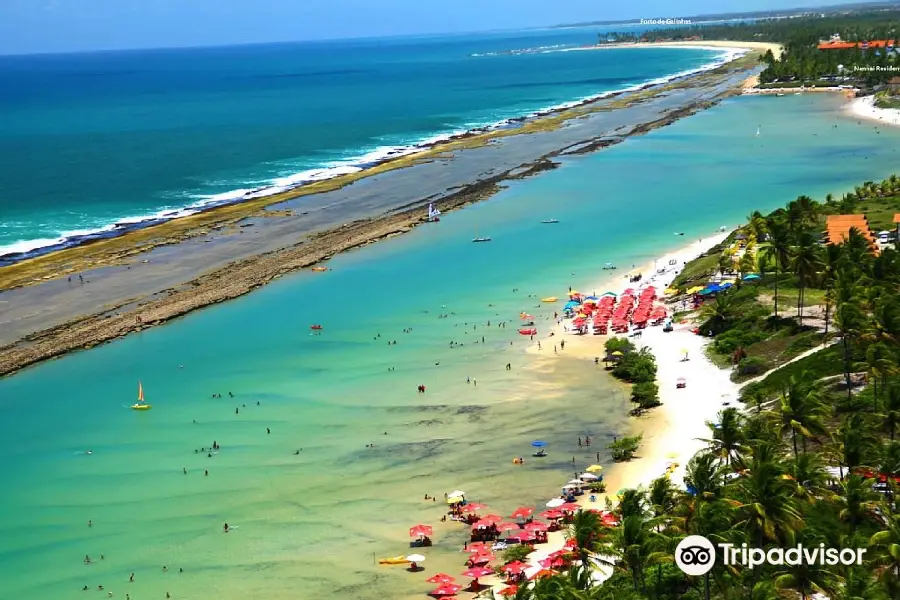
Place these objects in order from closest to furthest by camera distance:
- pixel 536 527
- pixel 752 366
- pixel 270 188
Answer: pixel 536 527, pixel 752 366, pixel 270 188

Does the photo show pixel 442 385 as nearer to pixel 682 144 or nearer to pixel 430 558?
pixel 430 558

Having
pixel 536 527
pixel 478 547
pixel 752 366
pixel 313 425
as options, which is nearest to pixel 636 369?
pixel 752 366

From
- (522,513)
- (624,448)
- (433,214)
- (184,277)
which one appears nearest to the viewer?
Answer: (522,513)

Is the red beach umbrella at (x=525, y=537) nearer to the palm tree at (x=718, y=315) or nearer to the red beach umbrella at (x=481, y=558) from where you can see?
the red beach umbrella at (x=481, y=558)

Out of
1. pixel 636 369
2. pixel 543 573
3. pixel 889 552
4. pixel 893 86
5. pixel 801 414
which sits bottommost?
pixel 543 573

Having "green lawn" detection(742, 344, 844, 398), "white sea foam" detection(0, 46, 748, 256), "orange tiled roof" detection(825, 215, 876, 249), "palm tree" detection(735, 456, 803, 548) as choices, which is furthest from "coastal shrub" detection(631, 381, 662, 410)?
"white sea foam" detection(0, 46, 748, 256)

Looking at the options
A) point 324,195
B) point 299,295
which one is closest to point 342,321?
point 299,295

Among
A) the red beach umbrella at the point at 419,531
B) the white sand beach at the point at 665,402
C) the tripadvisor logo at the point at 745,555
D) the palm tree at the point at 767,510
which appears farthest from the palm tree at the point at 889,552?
the red beach umbrella at the point at 419,531

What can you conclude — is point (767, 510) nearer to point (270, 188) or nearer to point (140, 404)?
point (140, 404)
